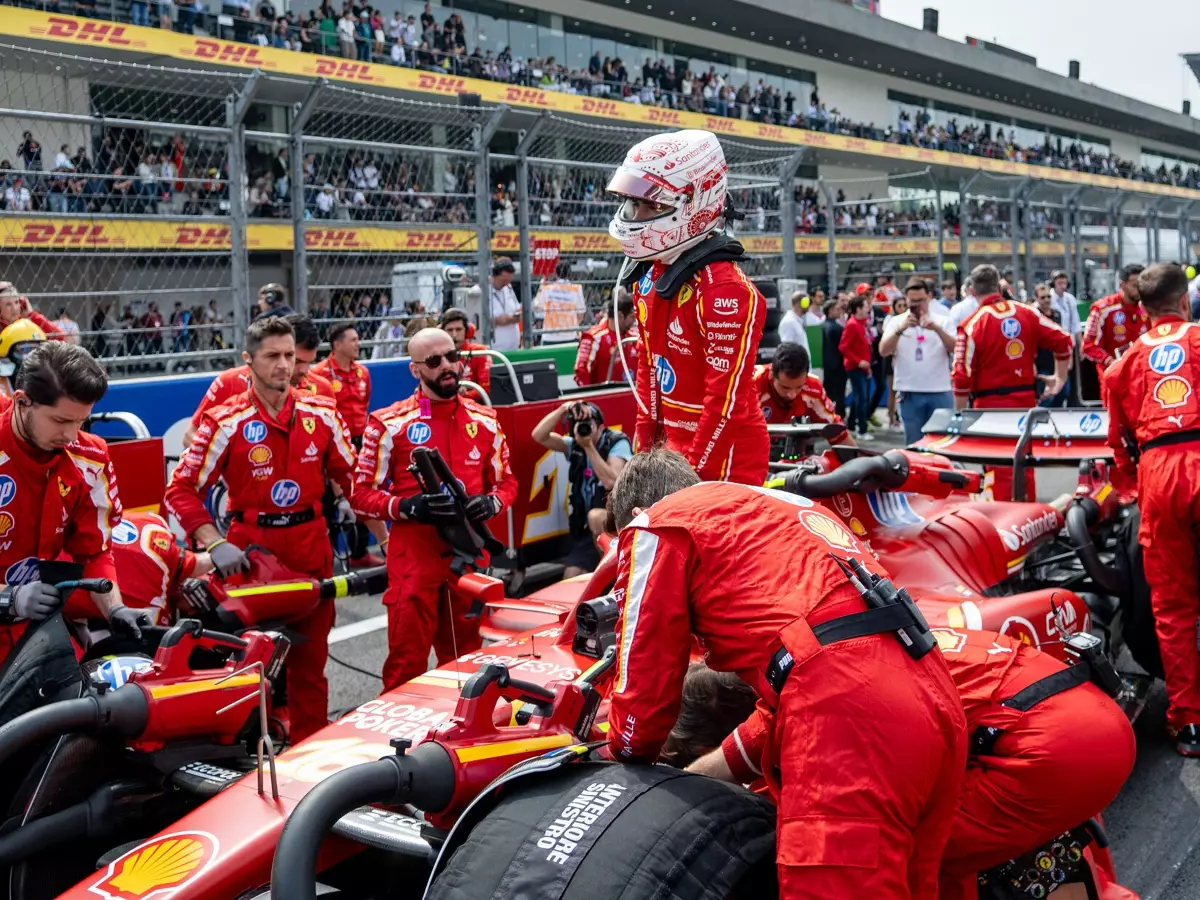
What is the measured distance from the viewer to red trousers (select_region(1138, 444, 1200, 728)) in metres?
4.85

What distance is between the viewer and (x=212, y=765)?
356cm

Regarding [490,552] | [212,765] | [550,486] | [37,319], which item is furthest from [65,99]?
[212,765]

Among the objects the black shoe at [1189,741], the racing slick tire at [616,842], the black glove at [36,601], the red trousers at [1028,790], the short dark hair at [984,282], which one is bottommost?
the black shoe at [1189,741]

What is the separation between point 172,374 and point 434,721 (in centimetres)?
549

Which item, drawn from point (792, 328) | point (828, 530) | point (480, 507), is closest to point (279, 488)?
point (480, 507)

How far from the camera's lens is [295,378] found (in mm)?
6266

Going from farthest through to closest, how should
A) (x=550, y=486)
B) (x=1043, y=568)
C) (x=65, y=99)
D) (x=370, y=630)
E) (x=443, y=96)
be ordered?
(x=443, y=96), (x=65, y=99), (x=550, y=486), (x=370, y=630), (x=1043, y=568)

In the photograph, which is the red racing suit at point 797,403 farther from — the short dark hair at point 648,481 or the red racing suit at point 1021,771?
the short dark hair at point 648,481

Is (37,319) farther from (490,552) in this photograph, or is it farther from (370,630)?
(490,552)

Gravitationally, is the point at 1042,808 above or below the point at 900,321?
below

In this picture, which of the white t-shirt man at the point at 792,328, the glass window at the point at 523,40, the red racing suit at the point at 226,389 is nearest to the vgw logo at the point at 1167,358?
the red racing suit at the point at 226,389

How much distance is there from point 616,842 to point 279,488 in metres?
3.45

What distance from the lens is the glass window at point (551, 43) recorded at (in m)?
31.7

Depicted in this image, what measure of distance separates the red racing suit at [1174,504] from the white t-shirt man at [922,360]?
5525mm
